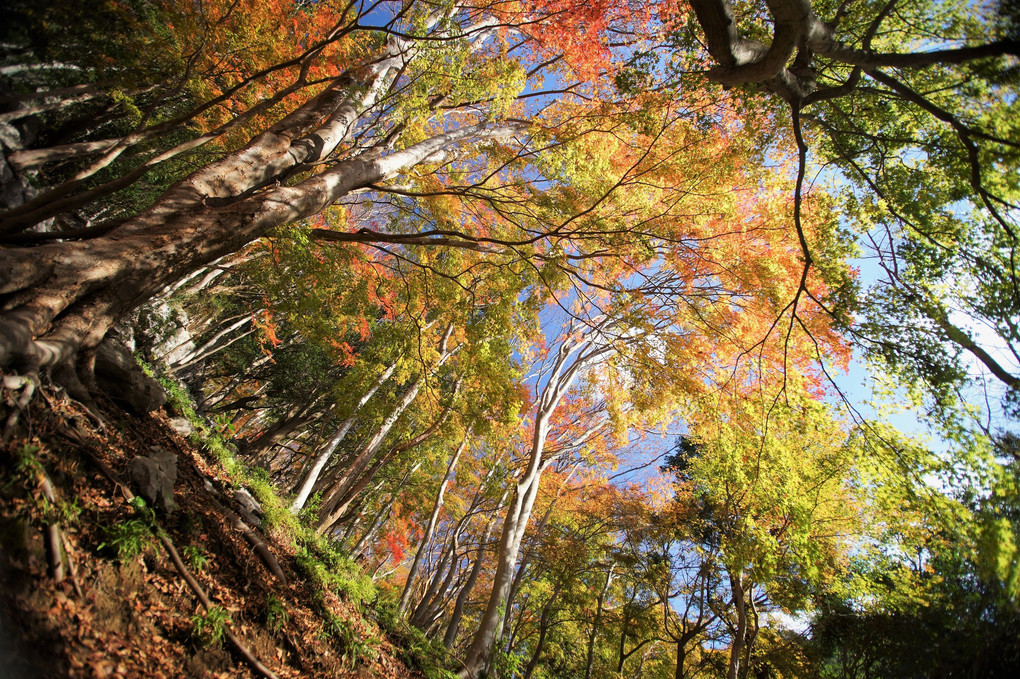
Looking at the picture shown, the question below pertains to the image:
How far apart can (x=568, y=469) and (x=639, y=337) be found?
8255mm

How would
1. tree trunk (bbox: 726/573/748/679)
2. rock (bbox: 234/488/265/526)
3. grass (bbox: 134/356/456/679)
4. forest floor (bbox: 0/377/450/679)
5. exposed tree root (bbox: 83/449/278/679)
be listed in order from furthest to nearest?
tree trunk (bbox: 726/573/748/679) → rock (bbox: 234/488/265/526) → grass (bbox: 134/356/456/679) → exposed tree root (bbox: 83/449/278/679) → forest floor (bbox: 0/377/450/679)

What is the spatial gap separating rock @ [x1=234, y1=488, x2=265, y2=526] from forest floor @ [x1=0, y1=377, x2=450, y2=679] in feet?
0.63

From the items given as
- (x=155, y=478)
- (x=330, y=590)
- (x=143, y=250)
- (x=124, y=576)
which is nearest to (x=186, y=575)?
(x=124, y=576)

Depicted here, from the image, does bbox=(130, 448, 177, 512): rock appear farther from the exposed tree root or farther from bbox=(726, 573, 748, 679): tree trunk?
bbox=(726, 573, 748, 679): tree trunk

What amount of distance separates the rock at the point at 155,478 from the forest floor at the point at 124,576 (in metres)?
0.06

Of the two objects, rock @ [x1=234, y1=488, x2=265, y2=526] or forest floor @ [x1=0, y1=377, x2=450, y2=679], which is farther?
rock @ [x1=234, y1=488, x2=265, y2=526]

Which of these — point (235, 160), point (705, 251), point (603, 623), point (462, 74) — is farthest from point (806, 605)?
point (235, 160)

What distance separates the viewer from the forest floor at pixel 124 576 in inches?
75.3

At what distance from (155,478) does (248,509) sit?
1947 mm

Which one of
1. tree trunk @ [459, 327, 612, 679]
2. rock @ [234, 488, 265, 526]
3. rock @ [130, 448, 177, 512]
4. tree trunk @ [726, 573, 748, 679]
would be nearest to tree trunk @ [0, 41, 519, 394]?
rock @ [130, 448, 177, 512]

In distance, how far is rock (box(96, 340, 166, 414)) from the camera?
12.6ft

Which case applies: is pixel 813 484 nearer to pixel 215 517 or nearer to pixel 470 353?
pixel 470 353

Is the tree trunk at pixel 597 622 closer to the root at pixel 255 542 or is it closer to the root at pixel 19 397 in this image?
the root at pixel 255 542

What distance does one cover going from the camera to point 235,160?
3.78m
